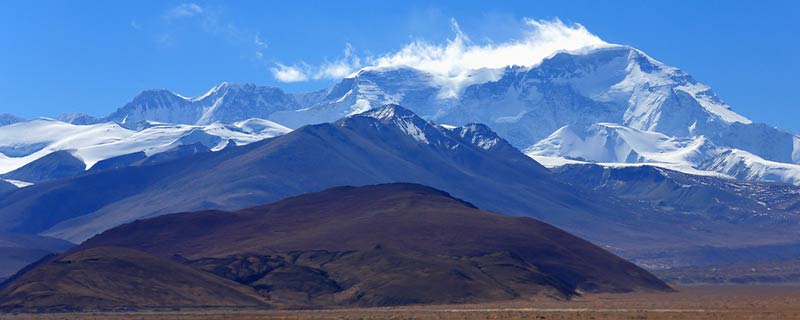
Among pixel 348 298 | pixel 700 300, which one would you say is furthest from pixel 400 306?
pixel 700 300

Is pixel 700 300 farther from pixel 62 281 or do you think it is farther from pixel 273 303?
pixel 62 281

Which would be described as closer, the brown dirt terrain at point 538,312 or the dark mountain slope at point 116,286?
the brown dirt terrain at point 538,312

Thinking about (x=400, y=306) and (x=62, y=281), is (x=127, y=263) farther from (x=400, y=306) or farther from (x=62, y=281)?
(x=400, y=306)

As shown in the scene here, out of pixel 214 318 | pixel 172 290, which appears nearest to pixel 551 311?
pixel 214 318

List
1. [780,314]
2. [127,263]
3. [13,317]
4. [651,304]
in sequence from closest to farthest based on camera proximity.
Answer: [780,314] < [13,317] < [651,304] < [127,263]

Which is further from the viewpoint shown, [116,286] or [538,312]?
[116,286]

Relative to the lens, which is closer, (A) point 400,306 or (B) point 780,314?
(B) point 780,314

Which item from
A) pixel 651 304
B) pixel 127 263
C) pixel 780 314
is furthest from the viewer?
pixel 127 263

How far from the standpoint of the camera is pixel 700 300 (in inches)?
7712

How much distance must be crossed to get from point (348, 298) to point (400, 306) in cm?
1239

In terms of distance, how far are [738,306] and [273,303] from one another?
2365 inches

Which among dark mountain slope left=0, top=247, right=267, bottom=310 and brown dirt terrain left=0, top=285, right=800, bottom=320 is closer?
brown dirt terrain left=0, top=285, right=800, bottom=320

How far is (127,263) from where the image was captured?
193875 millimetres

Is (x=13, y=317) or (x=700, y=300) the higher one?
(x=700, y=300)
